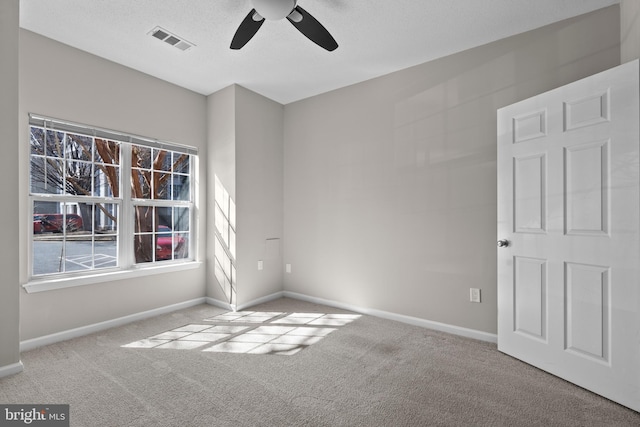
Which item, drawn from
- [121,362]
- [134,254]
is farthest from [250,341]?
[134,254]

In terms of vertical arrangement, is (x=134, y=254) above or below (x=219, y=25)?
below

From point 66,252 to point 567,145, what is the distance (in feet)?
14.3

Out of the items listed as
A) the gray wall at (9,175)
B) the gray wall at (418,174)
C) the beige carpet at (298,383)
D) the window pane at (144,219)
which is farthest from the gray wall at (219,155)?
the gray wall at (9,175)

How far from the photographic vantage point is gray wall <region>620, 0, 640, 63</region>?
6.66ft

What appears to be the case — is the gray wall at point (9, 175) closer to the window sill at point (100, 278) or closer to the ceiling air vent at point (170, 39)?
the window sill at point (100, 278)

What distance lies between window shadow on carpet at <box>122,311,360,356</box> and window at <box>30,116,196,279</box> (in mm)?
1016

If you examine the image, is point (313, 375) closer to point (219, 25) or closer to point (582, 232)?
point (582, 232)

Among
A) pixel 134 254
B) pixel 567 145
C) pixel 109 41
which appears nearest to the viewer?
pixel 567 145

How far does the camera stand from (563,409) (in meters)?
→ 1.85

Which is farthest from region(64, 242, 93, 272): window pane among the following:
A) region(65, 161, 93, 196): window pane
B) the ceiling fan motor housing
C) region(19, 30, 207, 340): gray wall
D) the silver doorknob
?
the silver doorknob

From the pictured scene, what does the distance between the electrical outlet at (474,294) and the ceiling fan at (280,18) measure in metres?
2.50

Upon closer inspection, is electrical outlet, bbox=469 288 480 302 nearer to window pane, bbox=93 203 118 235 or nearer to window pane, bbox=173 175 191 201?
window pane, bbox=173 175 191 201

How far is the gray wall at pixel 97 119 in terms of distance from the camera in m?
2.64

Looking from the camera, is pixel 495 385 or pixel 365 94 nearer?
pixel 495 385
